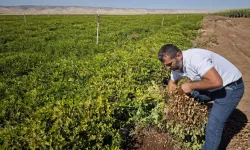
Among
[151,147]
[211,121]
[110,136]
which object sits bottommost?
[151,147]

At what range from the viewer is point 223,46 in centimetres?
1536

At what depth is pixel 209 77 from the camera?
3322mm

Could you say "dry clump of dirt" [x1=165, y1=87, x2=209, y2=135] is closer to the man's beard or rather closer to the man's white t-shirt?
the man's beard

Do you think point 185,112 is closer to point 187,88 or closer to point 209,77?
point 187,88

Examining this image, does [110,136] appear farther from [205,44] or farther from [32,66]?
[205,44]

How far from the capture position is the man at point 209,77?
3.41 meters

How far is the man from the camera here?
3.41 meters

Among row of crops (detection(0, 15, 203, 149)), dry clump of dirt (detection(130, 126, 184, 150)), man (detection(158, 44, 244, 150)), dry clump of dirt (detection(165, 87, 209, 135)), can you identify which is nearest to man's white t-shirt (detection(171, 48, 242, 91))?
man (detection(158, 44, 244, 150))

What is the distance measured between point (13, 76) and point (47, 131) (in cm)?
524

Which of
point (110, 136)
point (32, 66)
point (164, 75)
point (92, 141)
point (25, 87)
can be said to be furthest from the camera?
point (32, 66)

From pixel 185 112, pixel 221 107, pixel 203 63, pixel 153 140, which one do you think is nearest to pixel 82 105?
pixel 153 140

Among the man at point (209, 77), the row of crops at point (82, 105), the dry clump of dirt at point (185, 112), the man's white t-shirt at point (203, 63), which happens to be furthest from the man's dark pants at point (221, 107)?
the row of crops at point (82, 105)

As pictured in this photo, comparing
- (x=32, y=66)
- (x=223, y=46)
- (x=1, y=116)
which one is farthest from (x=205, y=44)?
(x=1, y=116)

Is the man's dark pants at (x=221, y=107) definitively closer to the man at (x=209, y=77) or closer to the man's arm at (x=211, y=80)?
the man at (x=209, y=77)
